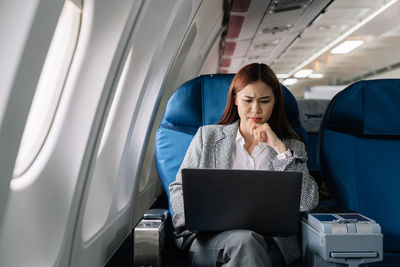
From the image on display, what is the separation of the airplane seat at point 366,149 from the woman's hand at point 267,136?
25 centimetres

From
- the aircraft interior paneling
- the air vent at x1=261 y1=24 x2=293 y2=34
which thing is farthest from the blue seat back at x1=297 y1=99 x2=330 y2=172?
the air vent at x1=261 y1=24 x2=293 y2=34

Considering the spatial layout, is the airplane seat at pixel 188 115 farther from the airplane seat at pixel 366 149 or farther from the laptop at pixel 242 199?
the laptop at pixel 242 199

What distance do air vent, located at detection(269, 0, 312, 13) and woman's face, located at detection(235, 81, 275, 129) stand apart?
117 inches

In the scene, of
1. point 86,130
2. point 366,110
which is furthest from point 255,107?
point 86,130

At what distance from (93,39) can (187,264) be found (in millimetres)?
1179

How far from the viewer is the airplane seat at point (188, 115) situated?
93.3 inches

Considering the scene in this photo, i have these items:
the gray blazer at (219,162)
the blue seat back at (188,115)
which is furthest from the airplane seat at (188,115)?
the gray blazer at (219,162)

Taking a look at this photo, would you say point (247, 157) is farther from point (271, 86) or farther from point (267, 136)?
point (271, 86)

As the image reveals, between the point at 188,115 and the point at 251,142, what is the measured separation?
40 centimetres

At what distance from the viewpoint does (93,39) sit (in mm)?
1812

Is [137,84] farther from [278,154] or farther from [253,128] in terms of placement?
[278,154]

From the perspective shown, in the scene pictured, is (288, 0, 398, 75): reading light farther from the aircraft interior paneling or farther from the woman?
the woman

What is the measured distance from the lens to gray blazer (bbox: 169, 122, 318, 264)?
2047 millimetres

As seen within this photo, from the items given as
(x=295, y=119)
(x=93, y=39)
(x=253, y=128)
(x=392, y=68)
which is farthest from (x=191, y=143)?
(x=392, y=68)
